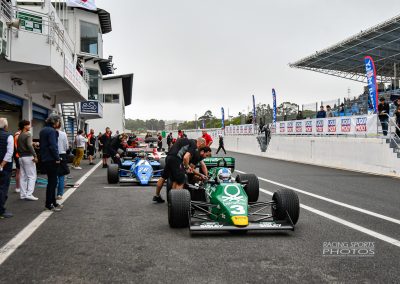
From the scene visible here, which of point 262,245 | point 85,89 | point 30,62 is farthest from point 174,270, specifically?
point 85,89

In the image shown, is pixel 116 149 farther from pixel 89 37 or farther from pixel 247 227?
pixel 89 37

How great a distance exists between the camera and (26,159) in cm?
966

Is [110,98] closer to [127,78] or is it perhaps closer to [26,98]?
[127,78]

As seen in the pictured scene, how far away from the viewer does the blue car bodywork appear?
12.7 m

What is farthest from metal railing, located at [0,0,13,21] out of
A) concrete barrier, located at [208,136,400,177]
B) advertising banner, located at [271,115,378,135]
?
advertising banner, located at [271,115,378,135]

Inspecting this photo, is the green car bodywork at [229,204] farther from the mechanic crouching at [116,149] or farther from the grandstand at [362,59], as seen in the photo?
the grandstand at [362,59]

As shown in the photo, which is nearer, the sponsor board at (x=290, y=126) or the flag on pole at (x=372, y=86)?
the flag on pole at (x=372, y=86)

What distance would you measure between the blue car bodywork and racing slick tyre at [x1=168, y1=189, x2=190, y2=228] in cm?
614

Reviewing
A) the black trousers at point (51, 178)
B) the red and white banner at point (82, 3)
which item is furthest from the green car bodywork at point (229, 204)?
the red and white banner at point (82, 3)

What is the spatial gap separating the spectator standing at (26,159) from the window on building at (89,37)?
3158 cm

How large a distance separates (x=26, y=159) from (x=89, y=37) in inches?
1271

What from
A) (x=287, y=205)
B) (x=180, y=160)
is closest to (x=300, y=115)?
(x=180, y=160)

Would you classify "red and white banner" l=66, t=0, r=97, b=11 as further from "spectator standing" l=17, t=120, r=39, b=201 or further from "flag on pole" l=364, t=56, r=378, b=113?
"spectator standing" l=17, t=120, r=39, b=201

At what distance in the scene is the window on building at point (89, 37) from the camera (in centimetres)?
3950
